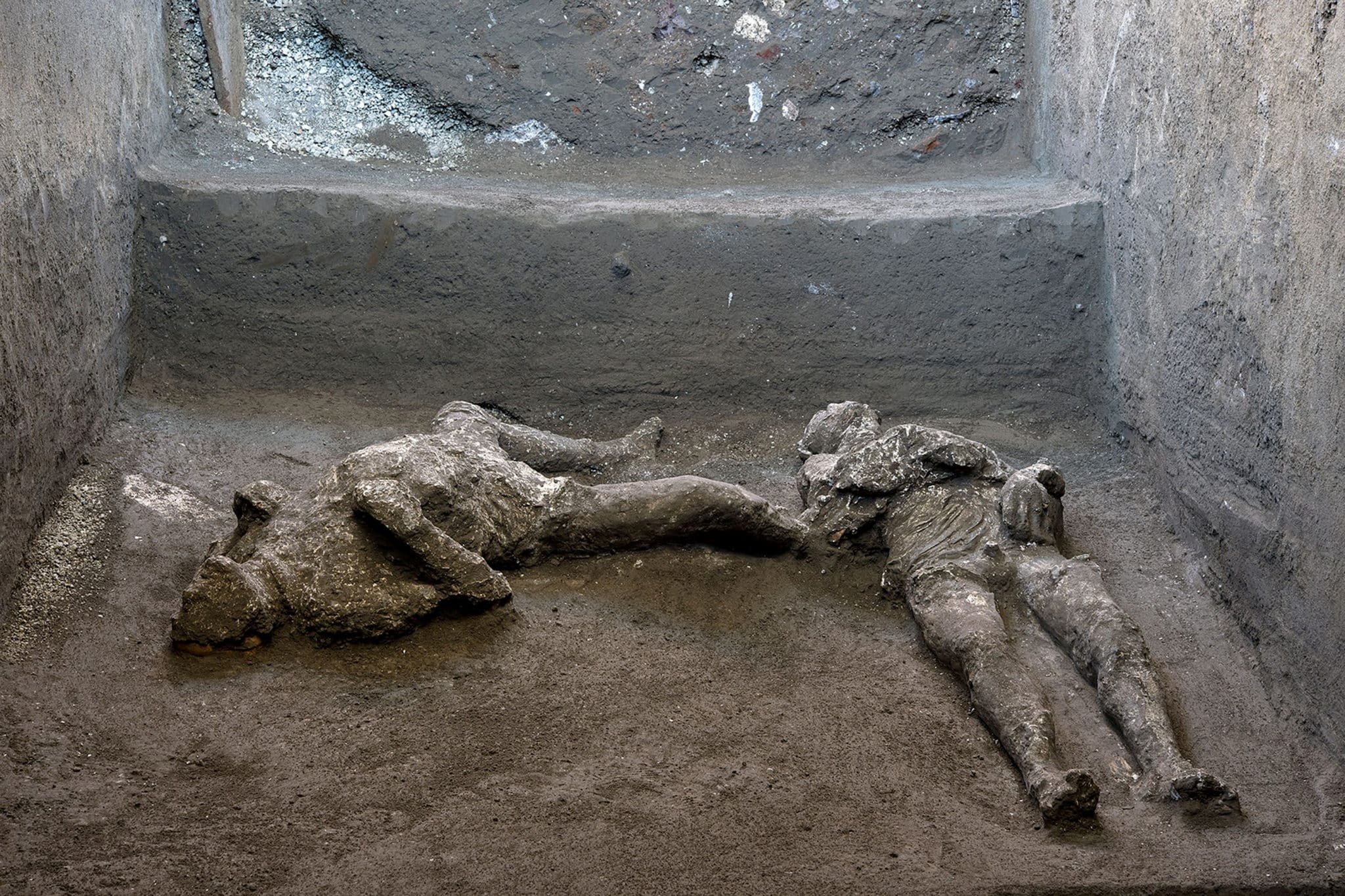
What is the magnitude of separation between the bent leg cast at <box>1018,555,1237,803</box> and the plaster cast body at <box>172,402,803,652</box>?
0.84 metres

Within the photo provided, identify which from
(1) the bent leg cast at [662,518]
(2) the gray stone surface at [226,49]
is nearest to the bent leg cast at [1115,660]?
(1) the bent leg cast at [662,518]

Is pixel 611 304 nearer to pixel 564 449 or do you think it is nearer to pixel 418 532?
pixel 564 449

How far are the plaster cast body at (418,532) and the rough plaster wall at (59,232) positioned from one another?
679 millimetres

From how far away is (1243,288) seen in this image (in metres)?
3.77

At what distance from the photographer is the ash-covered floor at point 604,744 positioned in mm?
2520

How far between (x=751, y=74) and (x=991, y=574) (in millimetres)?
3473

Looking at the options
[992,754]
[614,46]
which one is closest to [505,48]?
[614,46]

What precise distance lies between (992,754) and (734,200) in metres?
3.11

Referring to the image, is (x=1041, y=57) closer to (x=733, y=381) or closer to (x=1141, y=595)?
(x=733, y=381)

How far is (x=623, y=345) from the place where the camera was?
5.19 meters

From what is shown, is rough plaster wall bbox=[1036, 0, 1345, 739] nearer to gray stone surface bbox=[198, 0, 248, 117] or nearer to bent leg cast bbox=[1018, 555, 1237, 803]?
bent leg cast bbox=[1018, 555, 1237, 803]

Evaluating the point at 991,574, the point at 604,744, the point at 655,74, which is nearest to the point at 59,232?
the point at 604,744

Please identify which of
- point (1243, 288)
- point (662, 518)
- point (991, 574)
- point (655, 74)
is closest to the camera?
point (991, 574)

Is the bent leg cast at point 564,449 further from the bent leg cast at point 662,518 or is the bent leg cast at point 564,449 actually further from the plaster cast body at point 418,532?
the bent leg cast at point 662,518
